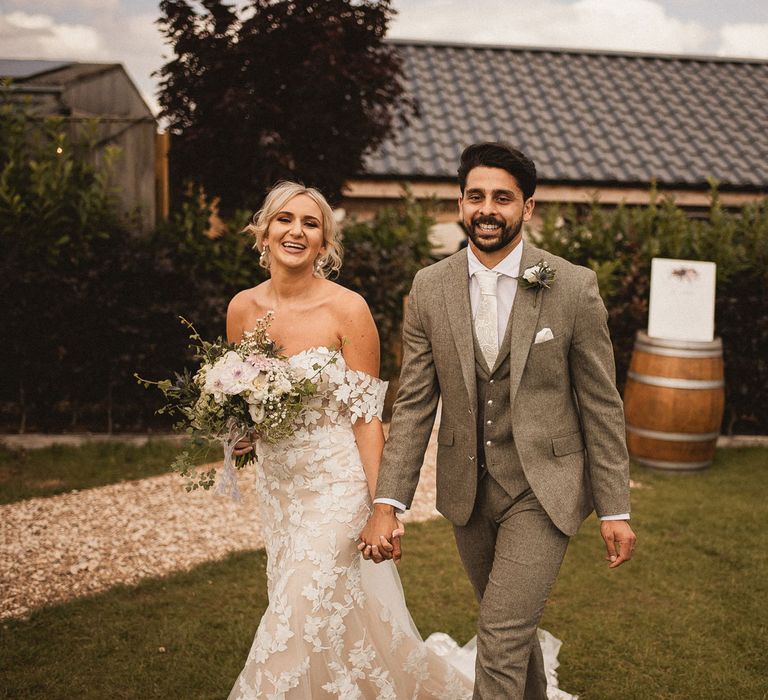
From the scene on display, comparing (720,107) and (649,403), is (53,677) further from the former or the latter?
(720,107)

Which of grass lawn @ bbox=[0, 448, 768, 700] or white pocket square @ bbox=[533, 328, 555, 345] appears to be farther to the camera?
grass lawn @ bbox=[0, 448, 768, 700]

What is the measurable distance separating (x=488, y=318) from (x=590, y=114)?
11.6 metres

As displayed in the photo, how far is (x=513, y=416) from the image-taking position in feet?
8.89

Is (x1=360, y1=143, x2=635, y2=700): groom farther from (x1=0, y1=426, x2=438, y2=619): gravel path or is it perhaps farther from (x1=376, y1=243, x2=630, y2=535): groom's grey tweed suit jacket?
(x1=0, y1=426, x2=438, y2=619): gravel path

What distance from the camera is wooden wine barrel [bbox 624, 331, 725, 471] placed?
6.94 m

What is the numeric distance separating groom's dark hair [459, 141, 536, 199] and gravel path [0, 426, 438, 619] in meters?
3.44

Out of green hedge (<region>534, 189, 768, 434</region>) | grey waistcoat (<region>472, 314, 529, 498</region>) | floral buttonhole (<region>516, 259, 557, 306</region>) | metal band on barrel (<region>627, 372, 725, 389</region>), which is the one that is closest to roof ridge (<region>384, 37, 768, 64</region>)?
green hedge (<region>534, 189, 768, 434</region>)

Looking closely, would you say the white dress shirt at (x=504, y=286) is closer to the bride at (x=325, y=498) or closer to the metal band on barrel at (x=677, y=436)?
the bride at (x=325, y=498)

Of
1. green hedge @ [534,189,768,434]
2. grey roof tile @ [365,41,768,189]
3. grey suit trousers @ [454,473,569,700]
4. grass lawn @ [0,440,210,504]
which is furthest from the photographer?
grey roof tile @ [365,41,768,189]

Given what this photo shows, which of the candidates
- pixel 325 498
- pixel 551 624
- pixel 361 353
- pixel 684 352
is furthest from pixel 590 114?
pixel 325 498

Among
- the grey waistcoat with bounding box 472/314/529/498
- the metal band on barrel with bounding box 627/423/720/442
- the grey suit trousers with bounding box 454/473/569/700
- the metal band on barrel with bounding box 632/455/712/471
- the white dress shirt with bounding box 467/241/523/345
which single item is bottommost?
the metal band on barrel with bounding box 632/455/712/471

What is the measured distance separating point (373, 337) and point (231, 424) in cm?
71

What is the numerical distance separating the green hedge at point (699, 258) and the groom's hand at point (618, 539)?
5.47 meters

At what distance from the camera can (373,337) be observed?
337cm
